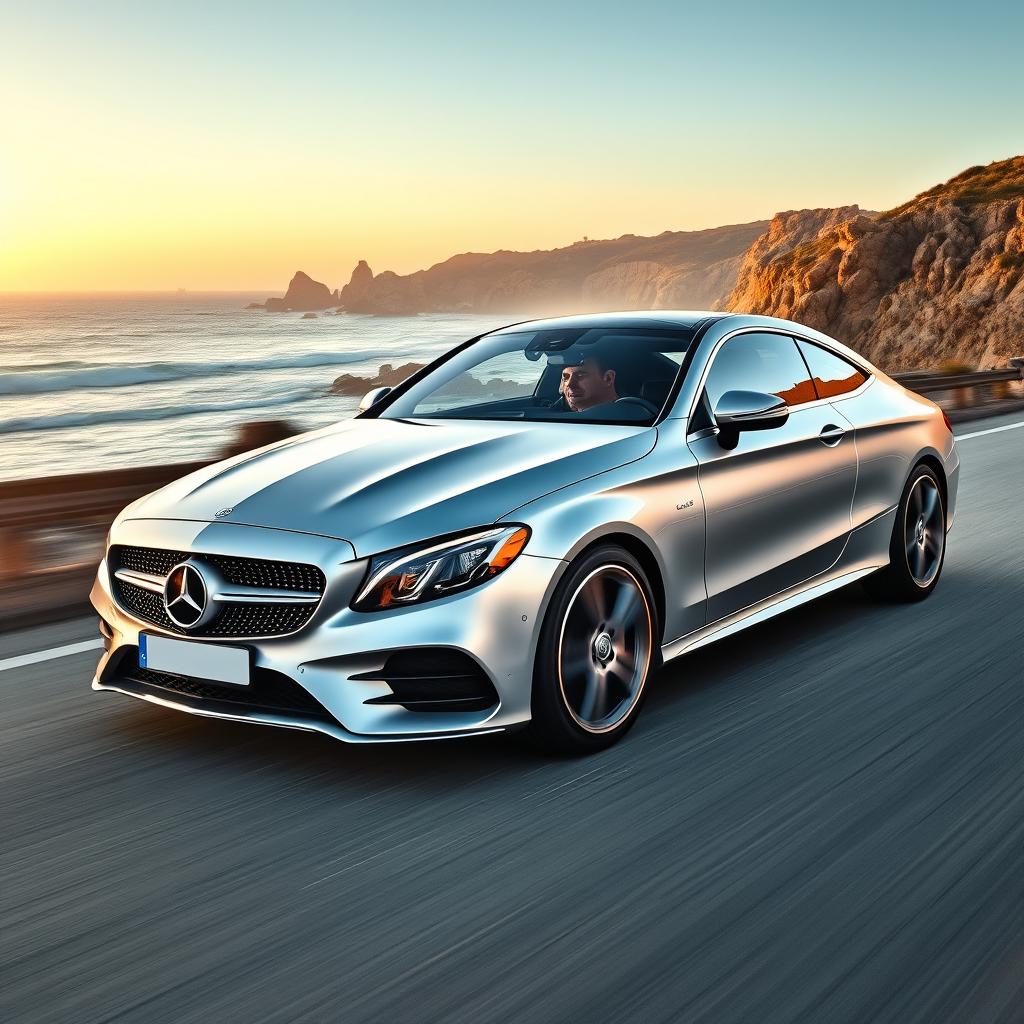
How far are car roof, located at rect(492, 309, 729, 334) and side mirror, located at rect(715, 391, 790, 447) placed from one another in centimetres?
51

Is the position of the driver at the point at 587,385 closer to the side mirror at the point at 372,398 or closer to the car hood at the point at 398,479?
the car hood at the point at 398,479

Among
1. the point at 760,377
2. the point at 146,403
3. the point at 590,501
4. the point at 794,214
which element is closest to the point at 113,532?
the point at 590,501

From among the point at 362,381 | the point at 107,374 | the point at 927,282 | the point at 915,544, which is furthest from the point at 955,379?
the point at 927,282

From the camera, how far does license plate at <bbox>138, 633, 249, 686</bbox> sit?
13.3 feet

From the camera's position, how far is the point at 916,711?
4.79 metres

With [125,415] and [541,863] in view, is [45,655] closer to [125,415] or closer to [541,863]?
[541,863]

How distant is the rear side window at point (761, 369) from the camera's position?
5.41 m

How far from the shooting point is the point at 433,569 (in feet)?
13.1

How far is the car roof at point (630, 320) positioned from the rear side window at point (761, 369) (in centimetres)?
19

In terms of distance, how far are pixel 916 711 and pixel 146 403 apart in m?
47.8

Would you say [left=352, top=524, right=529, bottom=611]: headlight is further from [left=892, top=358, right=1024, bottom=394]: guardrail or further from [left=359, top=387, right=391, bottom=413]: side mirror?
[left=892, top=358, right=1024, bottom=394]: guardrail

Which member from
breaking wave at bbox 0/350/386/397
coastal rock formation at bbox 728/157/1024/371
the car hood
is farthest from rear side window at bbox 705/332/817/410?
coastal rock formation at bbox 728/157/1024/371

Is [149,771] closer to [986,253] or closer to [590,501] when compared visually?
[590,501]

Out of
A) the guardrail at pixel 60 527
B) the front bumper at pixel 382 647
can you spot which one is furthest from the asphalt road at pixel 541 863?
the guardrail at pixel 60 527
